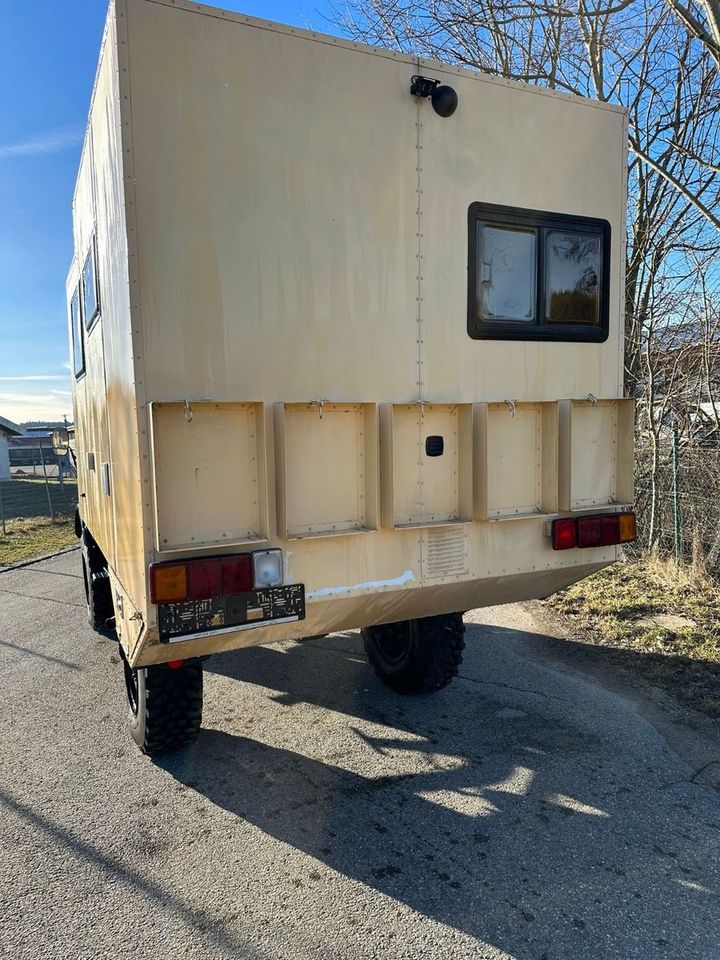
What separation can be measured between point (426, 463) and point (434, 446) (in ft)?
0.30

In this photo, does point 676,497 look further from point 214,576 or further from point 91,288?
point 91,288

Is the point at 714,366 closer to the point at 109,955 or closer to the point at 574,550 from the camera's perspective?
the point at 574,550

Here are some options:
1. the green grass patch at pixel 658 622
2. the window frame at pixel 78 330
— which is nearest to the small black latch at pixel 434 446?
the green grass patch at pixel 658 622

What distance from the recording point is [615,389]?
131 inches

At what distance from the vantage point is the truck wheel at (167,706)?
122 inches

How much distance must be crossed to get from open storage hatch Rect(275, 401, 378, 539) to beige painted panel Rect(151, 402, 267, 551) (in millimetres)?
105

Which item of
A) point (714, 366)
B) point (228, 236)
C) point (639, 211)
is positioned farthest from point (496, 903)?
point (639, 211)

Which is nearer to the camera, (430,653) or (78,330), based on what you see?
(430,653)

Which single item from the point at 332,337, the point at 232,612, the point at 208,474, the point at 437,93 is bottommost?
the point at 232,612

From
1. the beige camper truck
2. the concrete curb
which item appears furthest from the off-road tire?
the concrete curb

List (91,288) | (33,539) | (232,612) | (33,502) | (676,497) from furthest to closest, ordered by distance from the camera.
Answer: (33,502)
(33,539)
(676,497)
(91,288)
(232,612)

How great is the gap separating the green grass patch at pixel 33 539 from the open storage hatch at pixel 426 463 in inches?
343

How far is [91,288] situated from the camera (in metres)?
3.51

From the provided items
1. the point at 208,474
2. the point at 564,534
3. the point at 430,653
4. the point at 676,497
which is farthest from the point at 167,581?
the point at 676,497
